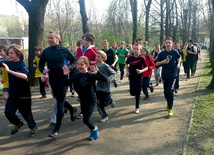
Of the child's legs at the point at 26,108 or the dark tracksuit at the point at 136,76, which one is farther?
the dark tracksuit at the point at 136,76

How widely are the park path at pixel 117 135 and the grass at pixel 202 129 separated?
17 centimetres

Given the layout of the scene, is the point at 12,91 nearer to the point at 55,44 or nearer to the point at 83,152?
the point at 55,44

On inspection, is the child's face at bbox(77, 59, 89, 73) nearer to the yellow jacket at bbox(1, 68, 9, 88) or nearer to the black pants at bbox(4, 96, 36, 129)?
the black pants at bbox(4, 96, 36, 129)

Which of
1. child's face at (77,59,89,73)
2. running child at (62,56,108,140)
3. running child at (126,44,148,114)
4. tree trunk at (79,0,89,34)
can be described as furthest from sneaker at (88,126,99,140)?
tree trunk at (79,0,89,34)

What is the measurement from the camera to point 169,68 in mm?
6375

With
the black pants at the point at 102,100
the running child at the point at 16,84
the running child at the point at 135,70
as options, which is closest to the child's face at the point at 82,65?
the running child at the point at 16,84

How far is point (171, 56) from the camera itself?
21.0ft

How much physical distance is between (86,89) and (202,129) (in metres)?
2.66

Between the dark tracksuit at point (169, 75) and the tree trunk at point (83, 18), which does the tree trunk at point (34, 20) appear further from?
the dark tracksuit at point (169, 75)

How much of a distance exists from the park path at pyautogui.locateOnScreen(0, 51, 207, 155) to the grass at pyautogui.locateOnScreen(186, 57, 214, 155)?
0.55ft

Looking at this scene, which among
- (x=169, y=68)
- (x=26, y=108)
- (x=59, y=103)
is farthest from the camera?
(x=169, y=68)

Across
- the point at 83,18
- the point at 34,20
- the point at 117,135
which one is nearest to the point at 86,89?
the point at 117,135

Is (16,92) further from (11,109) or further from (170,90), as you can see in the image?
(170,90)

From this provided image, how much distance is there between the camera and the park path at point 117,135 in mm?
4449
